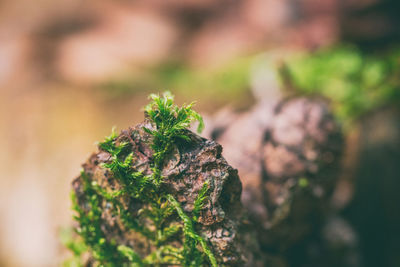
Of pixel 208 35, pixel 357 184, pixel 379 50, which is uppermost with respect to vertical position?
pixel 208 35

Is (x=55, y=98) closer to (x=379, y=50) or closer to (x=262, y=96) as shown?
(x=262, y=96)

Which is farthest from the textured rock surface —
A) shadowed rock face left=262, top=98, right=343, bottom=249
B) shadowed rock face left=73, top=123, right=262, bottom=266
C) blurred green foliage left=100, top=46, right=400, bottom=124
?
blurred green foliage left=100, top=46, right=400, bottom=124

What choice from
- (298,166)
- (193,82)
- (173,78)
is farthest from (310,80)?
(173,78)

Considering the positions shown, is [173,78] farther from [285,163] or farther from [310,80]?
[285,163]

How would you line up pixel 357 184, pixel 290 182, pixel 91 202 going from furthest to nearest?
pixel 357 184, pixel 290 182, pixel 91 202

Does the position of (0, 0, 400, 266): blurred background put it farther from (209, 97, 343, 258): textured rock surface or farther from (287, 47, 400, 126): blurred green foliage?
(209, 97, 343, 258): textured rock surface

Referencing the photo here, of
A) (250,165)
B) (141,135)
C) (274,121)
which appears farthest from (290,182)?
(141,135)
